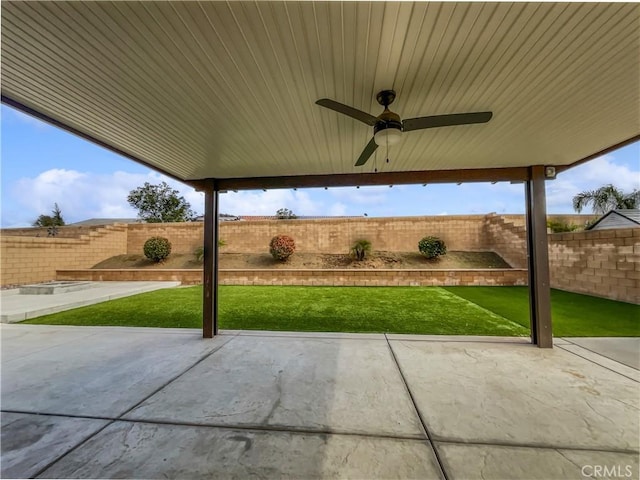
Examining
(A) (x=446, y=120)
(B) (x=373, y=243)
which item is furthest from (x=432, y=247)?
(A) (x=446, y=120)

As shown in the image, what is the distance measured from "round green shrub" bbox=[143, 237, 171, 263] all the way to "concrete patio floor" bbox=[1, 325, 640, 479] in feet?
24.7

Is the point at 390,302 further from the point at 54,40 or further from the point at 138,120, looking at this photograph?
the point at 54,40

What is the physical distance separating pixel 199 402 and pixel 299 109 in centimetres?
272

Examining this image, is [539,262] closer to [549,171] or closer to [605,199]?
[549,171]

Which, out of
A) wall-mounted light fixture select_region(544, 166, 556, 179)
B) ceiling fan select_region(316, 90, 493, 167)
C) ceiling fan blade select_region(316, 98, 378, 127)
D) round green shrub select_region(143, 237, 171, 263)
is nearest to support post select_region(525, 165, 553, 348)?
wall-mounted light fixture select_region(544, 166, 556, 179)

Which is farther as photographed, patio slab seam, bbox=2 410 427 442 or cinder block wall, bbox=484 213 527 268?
cinder block wall, bbox=484 213 527 268

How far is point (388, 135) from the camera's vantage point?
211cm

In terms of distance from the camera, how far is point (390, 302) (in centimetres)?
641

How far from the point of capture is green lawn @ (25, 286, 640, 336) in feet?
14.5

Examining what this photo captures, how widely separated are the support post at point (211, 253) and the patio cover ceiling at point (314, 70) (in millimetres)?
1263

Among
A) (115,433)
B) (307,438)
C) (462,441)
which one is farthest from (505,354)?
(115,433)

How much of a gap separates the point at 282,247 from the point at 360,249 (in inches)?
118

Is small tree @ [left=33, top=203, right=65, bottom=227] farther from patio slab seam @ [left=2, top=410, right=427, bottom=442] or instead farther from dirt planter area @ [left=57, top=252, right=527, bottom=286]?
patio slab seam @ [left=2, top=410, right=427, bottom=442]

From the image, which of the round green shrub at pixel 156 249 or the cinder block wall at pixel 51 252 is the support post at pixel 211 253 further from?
the cinder block wall at pixel 51 252
